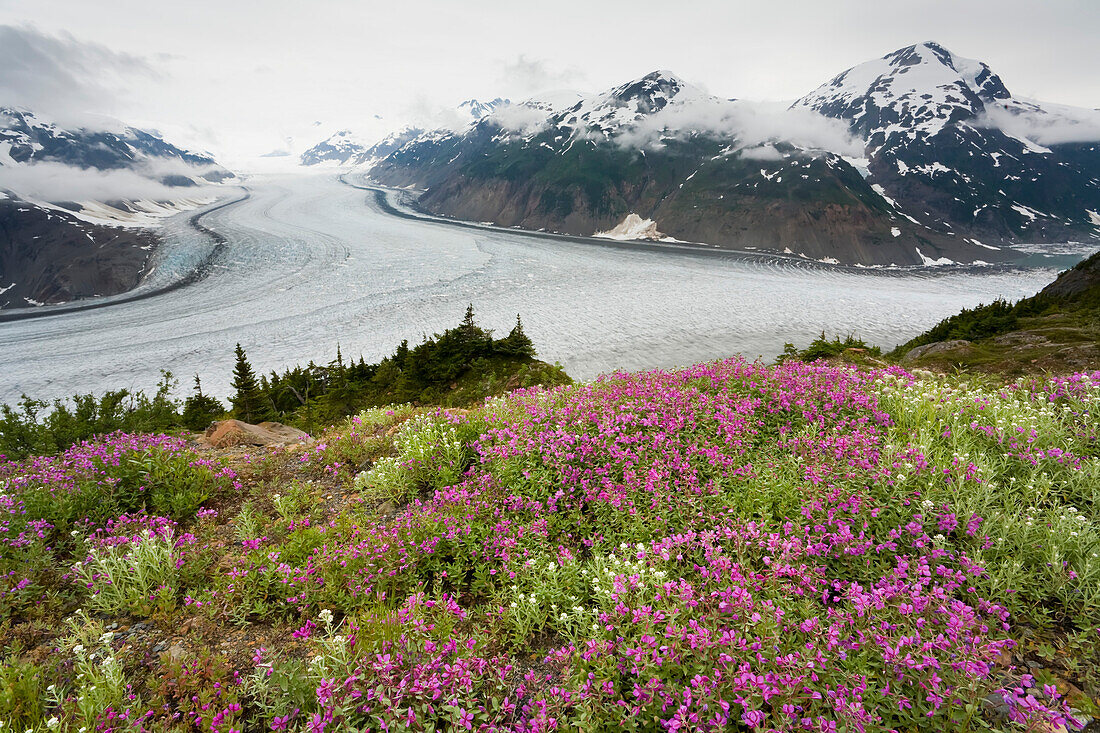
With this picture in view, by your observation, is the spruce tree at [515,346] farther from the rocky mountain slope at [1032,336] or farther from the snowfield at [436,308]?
the rocky mountain slope at [1032,336]

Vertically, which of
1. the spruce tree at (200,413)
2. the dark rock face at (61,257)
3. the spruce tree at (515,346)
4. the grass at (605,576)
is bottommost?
the spruce tree at (200,413)

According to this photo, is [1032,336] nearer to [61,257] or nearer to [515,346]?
[515,346]

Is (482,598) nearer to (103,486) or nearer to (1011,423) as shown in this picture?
(103,486)

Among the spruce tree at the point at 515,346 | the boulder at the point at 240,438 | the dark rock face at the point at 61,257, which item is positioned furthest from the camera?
the dark rock face at the point at 61,257

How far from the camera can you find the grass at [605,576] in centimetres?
292

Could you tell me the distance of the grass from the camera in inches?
115

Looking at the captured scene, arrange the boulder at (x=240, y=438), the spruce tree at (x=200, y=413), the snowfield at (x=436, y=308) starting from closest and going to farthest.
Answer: the boulder at (x=240, y=438) < the spruce tree at (x=200, y=413) < the snowfield at (x=436, y=308)

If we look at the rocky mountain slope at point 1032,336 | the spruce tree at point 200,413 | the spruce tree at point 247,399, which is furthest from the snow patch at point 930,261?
the spruce tree at point 200,413

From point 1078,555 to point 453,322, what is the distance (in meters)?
80.3

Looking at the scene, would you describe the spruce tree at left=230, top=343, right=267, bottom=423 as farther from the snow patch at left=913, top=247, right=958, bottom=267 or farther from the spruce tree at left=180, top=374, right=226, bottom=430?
the snow patch at left=913, top=247, right=958, bottom=267

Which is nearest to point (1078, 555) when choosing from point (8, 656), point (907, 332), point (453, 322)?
point (8, 656)

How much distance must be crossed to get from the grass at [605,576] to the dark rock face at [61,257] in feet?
598

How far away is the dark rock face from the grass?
598 feet

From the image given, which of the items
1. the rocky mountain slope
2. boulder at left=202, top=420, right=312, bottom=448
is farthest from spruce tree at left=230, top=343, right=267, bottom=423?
the rocky mountain slope
